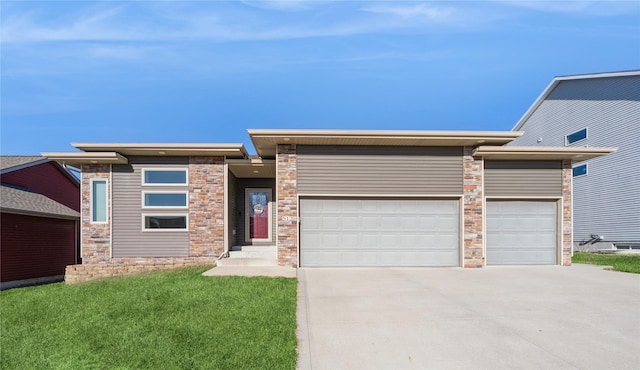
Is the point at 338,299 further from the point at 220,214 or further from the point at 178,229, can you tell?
the point at 178,229

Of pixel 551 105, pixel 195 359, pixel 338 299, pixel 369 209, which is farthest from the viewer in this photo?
pixel 551 105

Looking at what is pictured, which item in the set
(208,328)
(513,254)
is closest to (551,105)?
(513,254)

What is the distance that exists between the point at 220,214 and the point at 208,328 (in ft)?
23.7

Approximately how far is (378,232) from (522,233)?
4.66m

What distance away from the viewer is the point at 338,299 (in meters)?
6.69

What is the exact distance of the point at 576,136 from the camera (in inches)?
772

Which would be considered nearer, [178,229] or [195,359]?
[195,359]

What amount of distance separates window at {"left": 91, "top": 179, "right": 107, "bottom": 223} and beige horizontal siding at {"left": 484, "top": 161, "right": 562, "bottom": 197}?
40.2 ft

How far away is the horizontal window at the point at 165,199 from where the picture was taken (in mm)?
11797

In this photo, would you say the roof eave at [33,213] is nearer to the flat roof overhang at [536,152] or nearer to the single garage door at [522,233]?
the flat roof overhang at [536,152]

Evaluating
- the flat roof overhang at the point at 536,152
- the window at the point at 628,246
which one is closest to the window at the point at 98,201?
the flat roof overhang at the point at 536,152

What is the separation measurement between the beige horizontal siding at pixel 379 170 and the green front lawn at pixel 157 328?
3954 millimetres

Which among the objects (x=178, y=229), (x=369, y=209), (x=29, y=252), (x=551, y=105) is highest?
(x=551, y=105)

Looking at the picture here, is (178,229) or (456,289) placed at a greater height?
(178,229)
